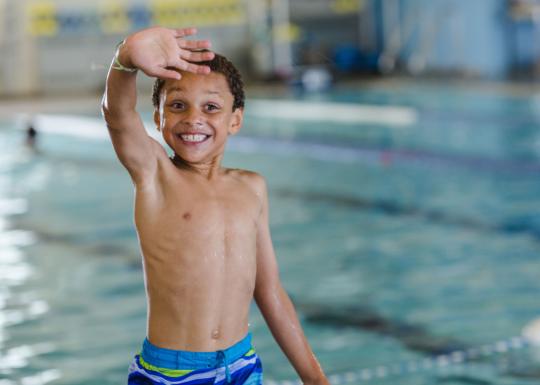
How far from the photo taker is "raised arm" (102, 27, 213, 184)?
1967 millimetres

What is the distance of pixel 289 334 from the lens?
7.83 feet

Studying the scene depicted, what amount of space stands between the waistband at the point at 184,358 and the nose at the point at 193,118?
504mm

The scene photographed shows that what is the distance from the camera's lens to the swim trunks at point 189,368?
86.0 inches

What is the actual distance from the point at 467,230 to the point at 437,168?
2806mm

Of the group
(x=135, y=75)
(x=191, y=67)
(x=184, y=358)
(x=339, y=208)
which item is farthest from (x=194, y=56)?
(x=339, y=208)

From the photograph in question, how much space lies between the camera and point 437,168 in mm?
9031

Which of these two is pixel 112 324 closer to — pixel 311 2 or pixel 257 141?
pixel 257 141

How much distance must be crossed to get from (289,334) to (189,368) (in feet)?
1.00

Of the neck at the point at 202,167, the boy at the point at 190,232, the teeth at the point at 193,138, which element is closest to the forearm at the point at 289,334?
the boy at the point at 190,232

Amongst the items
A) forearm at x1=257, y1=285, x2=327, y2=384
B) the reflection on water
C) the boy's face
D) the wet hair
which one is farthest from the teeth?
the reflection on water

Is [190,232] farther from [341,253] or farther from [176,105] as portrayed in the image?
[341,253]

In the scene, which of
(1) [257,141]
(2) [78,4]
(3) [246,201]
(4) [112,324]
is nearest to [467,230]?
(4) [112,324]

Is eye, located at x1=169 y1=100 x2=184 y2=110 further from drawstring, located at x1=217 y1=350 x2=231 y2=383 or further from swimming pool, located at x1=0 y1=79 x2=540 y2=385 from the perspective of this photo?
swimming pool, located at x1=0 y1=79 x2=540 y2=385

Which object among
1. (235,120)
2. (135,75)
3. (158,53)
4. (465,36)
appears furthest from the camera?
(465,36)
